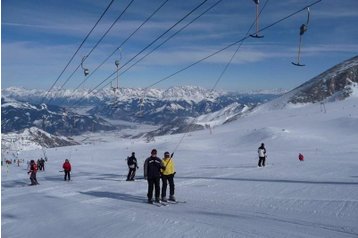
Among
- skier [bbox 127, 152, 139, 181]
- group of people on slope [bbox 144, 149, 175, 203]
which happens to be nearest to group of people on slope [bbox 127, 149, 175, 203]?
group of people on slope [bbox 144, 149, 175, 203]

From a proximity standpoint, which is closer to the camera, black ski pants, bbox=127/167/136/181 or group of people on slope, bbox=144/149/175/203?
group of people on slope, bbox=144/149/175/203

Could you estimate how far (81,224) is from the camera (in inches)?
536

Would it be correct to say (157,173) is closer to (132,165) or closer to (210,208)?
(210,208)

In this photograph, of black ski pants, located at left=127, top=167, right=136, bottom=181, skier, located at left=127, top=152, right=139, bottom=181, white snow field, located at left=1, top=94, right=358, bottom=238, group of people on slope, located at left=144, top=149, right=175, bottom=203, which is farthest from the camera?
black ski pants, located at left=127, top=167, right=136, bottom=181

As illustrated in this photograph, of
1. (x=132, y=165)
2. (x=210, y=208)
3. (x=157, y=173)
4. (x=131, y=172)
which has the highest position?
(x=132, y=165)

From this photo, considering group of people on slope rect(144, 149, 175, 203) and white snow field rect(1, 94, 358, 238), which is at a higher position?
group of people on slope rect(144, 149, 175, 203)

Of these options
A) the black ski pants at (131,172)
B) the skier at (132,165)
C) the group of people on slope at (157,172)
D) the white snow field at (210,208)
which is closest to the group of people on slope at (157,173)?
the group of people on slope at (157,172)

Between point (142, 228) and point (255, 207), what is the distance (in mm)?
3929

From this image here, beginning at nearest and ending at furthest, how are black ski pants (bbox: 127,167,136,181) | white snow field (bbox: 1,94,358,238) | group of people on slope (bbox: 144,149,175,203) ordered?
white snow field (bbox: 1,94,358,238)
group of people on slope (bbox: 144,149,175,203)
black ski pants (bbox: 127,167,136,181)

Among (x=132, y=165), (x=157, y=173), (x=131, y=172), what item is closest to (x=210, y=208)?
(x=157, y=173)

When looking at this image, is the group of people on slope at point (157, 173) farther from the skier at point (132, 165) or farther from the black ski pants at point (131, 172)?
the black ski pants at point (131, 172)

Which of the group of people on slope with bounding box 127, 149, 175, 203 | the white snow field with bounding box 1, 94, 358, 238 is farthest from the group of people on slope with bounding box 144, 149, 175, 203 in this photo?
the white snow field with bounding box 1, 94, 358, 238

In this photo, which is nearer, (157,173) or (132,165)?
(157,173)

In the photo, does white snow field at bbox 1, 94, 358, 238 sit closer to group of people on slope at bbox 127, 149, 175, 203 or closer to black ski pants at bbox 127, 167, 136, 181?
group of people on slope at bbox 127, 149, 175, 203
